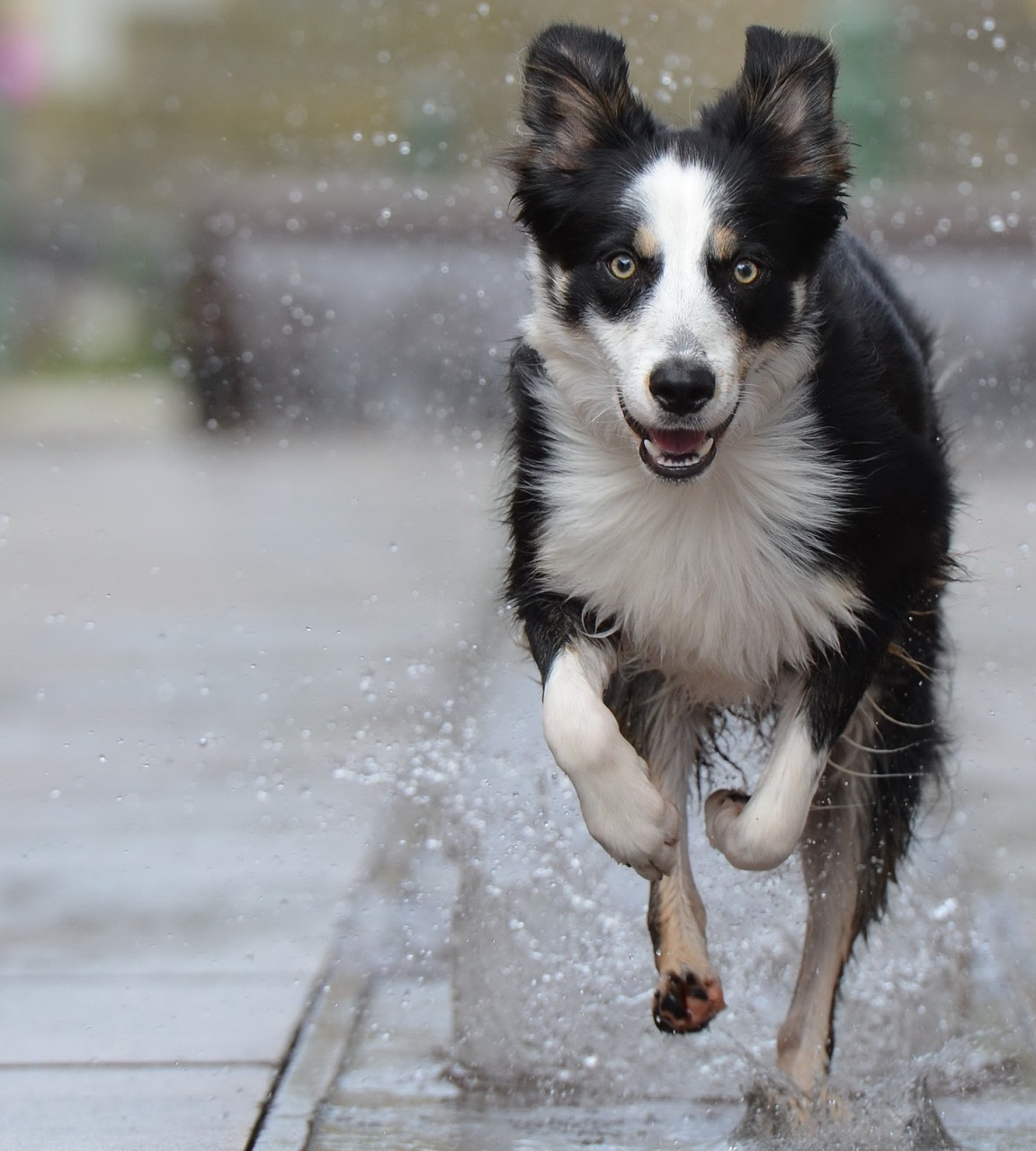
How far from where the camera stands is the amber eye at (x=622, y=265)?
138 inches

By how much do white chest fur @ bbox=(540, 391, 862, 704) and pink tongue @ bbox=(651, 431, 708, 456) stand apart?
23 centimetres

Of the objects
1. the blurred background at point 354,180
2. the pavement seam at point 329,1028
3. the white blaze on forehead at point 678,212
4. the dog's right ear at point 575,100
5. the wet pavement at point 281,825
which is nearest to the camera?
the white blaze on forehead at point 678,212

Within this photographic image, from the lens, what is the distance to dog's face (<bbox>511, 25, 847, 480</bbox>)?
3.39 metres

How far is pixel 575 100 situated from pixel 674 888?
167 cm

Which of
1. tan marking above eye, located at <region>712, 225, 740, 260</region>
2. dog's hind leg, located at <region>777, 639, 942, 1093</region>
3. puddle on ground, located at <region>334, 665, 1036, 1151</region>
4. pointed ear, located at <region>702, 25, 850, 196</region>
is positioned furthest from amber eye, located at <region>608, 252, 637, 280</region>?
puddle on ground, located at <region>334, 665, 1036, 1151</region>

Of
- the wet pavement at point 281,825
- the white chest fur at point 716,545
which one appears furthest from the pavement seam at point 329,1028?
the white chest fur at point 716,545

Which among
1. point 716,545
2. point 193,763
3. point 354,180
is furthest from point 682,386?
point 354,180

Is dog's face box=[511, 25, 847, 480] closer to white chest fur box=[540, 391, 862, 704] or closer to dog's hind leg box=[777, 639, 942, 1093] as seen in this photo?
white chest fur box=[540, 391, 862, 704]

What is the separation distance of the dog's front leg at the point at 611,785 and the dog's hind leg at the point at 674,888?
0.19 metres

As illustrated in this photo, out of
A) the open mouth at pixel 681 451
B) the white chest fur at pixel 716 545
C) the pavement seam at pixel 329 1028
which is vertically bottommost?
the pavement seam at pixel 329 1028

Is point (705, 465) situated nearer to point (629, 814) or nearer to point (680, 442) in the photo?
point (680, 442)

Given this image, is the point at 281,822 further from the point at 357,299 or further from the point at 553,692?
the point at 357,299

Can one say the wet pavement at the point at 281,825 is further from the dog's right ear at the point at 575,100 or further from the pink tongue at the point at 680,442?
the dog's right ear at the point at 575,100

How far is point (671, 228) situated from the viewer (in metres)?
3.45
